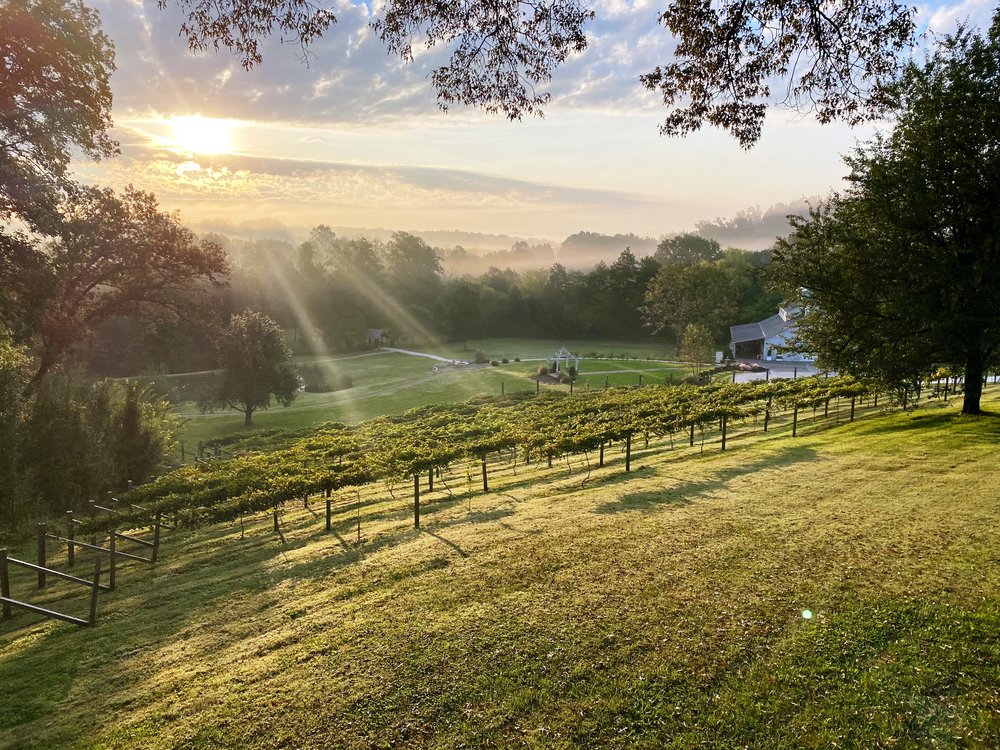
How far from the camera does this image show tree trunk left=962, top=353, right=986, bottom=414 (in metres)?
18.6

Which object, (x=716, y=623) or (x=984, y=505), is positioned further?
(x=984, y=505)

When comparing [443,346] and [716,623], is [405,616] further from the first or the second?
[443,346]

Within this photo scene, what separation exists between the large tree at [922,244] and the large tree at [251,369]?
136 ft

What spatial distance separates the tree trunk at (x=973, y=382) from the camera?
61.1ft

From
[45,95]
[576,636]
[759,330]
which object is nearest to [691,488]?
[576,636]

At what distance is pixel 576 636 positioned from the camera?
709cm

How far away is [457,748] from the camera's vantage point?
546cm

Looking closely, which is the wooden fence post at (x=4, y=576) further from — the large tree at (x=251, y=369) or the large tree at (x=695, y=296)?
the large tree at (x=695, y=296)

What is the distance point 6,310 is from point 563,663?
21.2 meters

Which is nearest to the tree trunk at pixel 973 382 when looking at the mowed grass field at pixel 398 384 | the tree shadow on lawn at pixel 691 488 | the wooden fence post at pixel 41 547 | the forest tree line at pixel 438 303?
the tree shadow on lawn at pixel 691 488

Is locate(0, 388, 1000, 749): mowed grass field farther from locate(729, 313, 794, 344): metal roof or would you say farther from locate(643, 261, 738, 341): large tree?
locate(643, 261, 738, 341): large tree

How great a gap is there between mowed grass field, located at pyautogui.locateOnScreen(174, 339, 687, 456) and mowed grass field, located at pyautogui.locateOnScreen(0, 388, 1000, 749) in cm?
3485

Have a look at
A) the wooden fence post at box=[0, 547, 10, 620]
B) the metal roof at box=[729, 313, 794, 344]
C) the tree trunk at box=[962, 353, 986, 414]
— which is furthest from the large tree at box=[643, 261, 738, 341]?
the wooden fence post at box=[0, 547, 10, 620]

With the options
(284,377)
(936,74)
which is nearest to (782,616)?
(936,74)
